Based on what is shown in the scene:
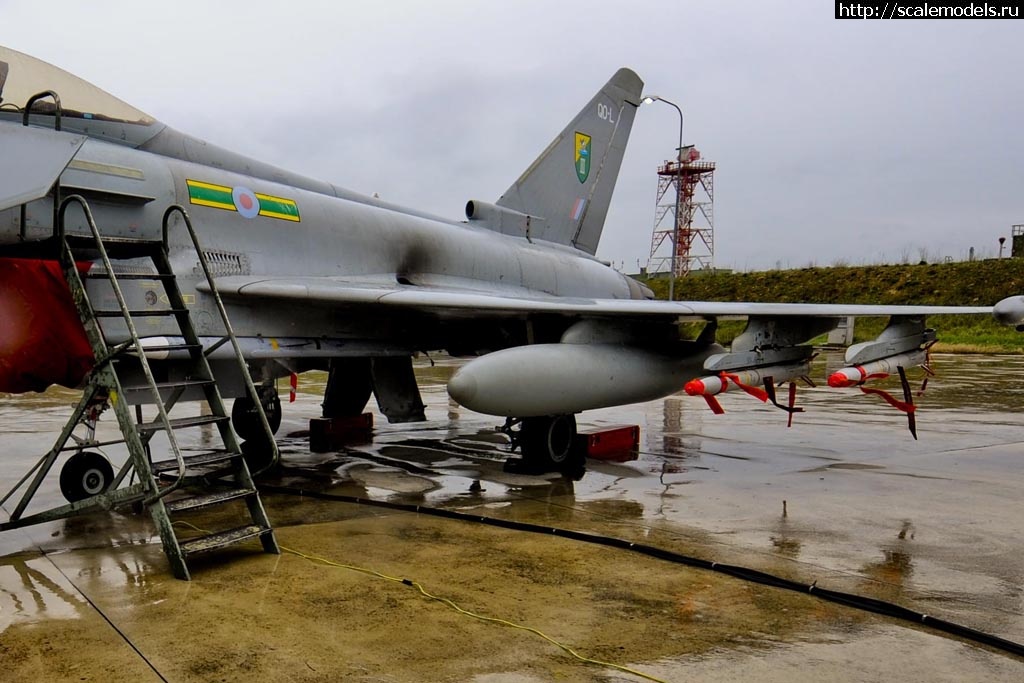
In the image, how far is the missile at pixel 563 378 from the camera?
6070 mm

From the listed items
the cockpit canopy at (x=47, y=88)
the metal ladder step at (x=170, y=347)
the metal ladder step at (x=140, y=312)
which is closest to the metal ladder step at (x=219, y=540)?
the metal ladder step at (x=170, y=347)

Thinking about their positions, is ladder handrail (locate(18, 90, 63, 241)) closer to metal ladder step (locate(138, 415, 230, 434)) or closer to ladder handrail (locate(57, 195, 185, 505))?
ladder handrail (locate(57, 195, 185, 505))

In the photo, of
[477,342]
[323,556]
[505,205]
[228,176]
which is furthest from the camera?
[505,205]

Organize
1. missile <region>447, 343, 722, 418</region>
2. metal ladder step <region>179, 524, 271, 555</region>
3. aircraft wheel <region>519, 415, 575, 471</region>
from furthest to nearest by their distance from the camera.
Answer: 1. aircraft wheel <region>519, 415, 575, 471</region>
2. missile <region>447, 343, 722, 418</region>
3. metal ladder step <region>179, 524, 271, 555</region>

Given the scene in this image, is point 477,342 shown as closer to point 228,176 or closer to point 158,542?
point 228,176

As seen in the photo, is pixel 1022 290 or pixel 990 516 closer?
pixel 990 516

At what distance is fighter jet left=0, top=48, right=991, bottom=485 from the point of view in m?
5.15

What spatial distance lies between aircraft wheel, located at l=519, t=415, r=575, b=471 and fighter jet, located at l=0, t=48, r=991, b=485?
0.06 ft

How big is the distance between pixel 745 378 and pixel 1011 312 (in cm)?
251

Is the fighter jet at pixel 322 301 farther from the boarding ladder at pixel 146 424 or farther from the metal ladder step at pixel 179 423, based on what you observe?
the metal ladder step at pixel 179 423

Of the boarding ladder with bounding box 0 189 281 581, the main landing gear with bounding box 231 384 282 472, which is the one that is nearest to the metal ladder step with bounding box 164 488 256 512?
the boarding ladder with bounding box 0 189 281 581

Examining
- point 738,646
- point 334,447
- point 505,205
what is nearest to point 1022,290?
point 505,205

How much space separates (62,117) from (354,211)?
8.30 ft

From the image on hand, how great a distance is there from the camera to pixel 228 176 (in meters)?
6.38
